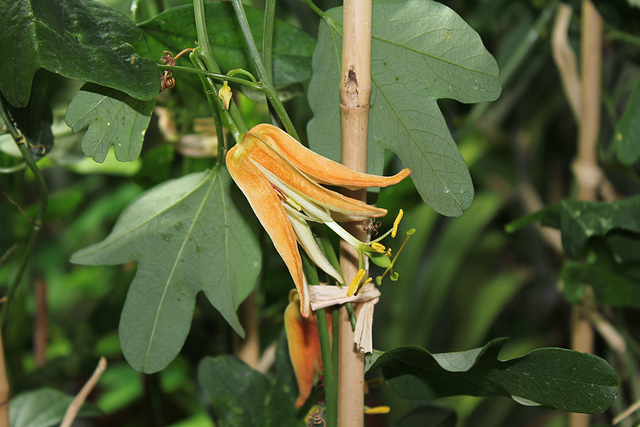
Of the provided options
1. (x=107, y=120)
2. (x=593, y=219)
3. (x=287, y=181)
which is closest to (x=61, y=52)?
(x=107, y=120)

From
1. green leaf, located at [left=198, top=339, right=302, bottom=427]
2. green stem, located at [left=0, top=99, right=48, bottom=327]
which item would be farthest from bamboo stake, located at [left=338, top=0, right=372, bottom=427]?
green stem, located at [left=0, top=99, right=48, bottom=327]

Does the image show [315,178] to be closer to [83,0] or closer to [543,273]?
[83,0]

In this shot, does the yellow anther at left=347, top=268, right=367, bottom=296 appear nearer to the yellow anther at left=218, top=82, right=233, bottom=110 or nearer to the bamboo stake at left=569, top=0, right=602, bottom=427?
the yellow anther at left=218, top=82, right=233, bottom=110

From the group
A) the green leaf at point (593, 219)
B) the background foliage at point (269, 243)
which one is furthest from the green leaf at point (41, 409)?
the green leaf at point (593, 219)

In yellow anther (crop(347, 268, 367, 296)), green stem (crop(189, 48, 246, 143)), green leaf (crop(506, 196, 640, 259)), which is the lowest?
green leaf (crop(506, 196, 640, 259))

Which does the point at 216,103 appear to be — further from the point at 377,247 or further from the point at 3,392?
the point at 3,392

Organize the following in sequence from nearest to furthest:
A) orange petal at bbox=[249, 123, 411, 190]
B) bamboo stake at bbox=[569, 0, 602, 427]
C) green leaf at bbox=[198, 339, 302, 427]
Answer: orange petal at bbox=[249, 123, 411, 190] < green leaf at bbox=[198, 339, 302, 427] < bamboo stake at bbox=[569, 0, 602, 427]

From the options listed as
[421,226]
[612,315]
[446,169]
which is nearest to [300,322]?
[446,169]

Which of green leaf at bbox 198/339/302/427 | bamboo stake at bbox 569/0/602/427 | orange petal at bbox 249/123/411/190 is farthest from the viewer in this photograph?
bamboo stake at bbox 569/0/602/427
